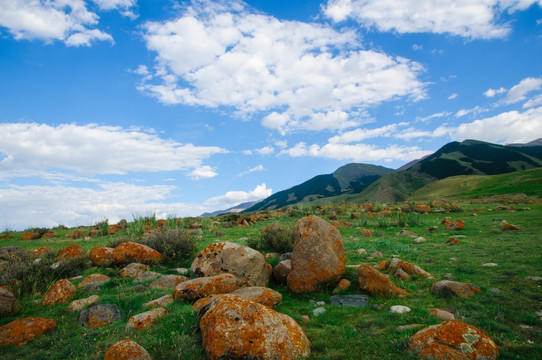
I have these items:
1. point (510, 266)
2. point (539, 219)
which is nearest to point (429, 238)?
point (510, 266)

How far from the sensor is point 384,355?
416cm

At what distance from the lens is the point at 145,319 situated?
5.48 meters

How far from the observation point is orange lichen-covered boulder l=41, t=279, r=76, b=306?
7.12 m

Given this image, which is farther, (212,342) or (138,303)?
(138,303)

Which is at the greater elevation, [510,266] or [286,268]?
[286,268]

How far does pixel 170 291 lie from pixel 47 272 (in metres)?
5.00

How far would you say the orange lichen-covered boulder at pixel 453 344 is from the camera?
12.5ft

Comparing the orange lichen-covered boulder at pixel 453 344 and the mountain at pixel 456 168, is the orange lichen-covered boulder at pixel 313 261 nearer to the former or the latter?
the orange lichen-covered boulder at pixel 453 344

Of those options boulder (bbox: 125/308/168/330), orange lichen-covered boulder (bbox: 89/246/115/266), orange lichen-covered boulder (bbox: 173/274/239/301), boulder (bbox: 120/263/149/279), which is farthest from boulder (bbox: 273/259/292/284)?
orange lichen-covered boulder (bbox: 89/246/115/266)

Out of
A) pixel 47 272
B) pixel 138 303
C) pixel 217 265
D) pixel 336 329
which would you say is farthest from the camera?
pixel 47 272

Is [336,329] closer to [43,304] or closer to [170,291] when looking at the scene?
[170,291]

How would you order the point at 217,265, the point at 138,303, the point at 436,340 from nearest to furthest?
the point at 436,340 → the point at 138,303 → the point at 217,265

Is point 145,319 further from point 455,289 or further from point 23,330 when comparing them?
point 455,289

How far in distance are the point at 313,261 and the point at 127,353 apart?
4.84m
